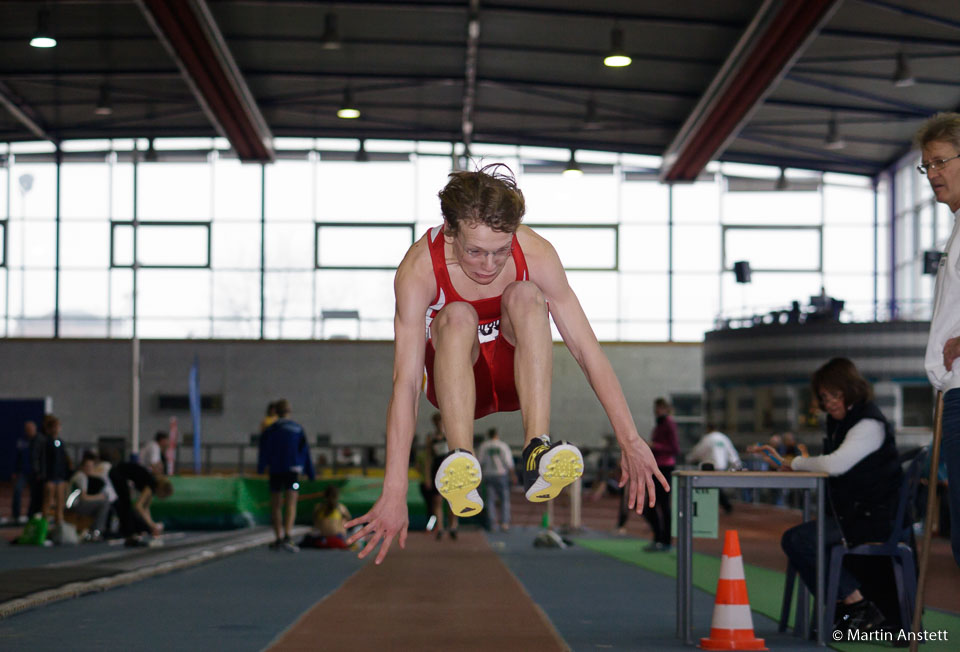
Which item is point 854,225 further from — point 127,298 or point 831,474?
point 831,474

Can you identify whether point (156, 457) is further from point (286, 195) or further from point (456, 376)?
point (456, 376)

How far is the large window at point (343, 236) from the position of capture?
26219mm

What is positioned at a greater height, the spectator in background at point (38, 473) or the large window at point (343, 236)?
the large window at point (343, 236)

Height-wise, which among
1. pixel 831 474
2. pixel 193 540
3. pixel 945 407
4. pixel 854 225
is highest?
pixel 854 225

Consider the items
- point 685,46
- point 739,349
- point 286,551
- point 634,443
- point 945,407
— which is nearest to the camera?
point 945,407

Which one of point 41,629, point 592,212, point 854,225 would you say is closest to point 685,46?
point 592,212

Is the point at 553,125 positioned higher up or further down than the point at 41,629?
higher up

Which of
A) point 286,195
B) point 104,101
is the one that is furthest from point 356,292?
point 104,101

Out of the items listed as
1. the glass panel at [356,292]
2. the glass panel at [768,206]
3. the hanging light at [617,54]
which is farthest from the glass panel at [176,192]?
the hanging light at [617,54]

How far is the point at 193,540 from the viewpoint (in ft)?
41.4

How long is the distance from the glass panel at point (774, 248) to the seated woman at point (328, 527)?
16238mm

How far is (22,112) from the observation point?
939 inches

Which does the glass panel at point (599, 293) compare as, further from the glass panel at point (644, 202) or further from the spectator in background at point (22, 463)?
the spectator in background at point (22, 463)

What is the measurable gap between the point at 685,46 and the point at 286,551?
11.7 metres
